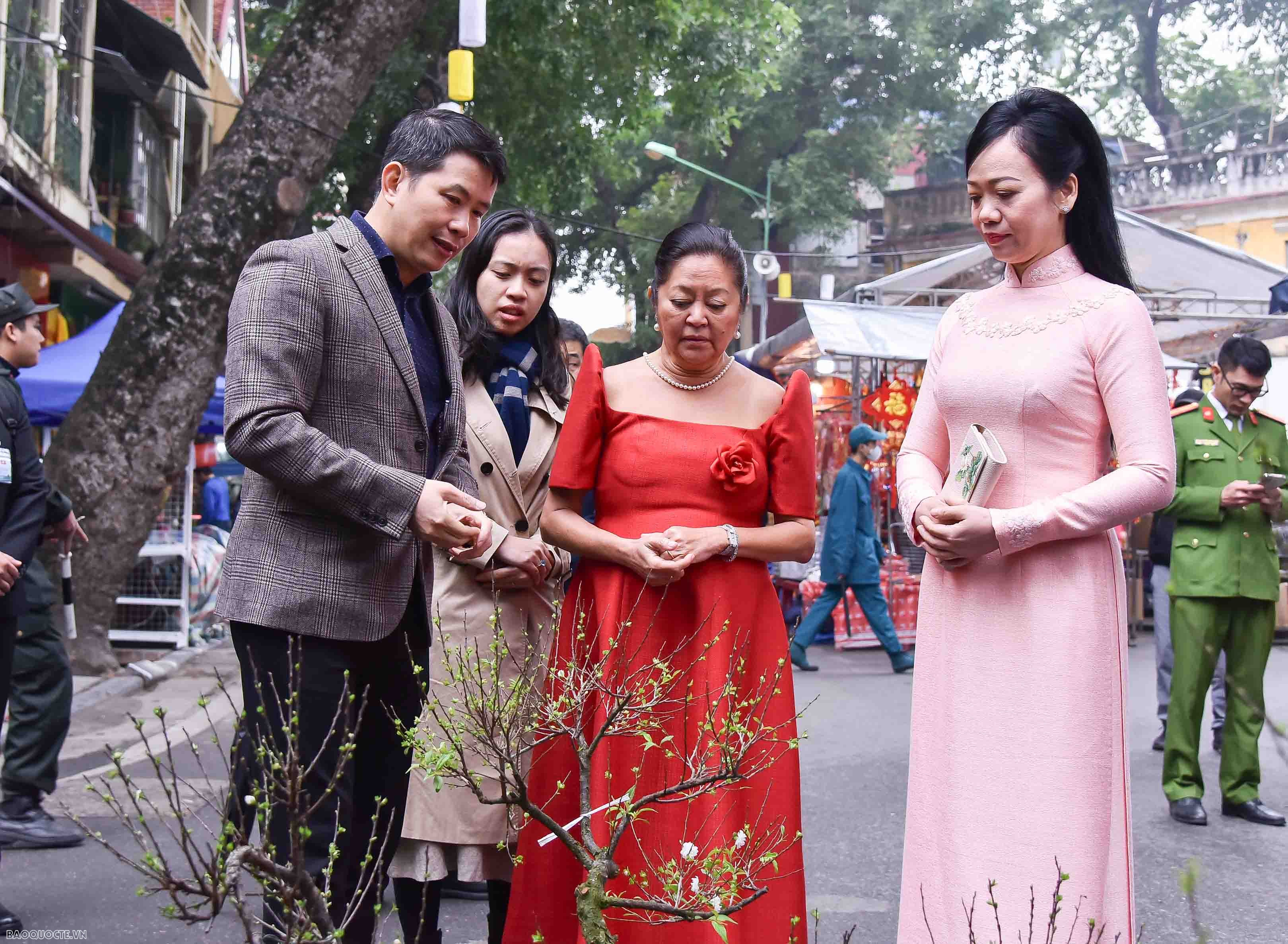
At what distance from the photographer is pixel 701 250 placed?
305 centimetres

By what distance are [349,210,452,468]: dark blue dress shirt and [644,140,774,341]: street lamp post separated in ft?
70.9

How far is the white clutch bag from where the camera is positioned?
2.54 m

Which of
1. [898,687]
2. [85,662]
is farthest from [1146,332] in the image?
[85,662]

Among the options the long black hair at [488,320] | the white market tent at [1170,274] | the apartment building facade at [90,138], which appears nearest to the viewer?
the long black hair at [488,320]

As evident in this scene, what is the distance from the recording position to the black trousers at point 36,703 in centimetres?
474

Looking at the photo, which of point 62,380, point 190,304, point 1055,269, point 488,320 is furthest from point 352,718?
point 62,380

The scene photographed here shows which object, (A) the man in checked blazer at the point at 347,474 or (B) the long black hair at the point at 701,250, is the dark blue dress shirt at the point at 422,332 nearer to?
(A) the man in checked blazer at the point at 347,474

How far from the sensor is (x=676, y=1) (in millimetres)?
16234

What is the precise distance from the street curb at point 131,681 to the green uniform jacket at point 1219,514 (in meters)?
6.22

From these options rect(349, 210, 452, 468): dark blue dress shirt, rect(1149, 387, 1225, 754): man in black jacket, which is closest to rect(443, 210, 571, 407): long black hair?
rect(349, 210, 452, 468): dark blue dress shirt

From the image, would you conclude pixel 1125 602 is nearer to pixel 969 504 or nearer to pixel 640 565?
pixel 969 504

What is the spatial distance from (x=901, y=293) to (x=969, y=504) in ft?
33.4

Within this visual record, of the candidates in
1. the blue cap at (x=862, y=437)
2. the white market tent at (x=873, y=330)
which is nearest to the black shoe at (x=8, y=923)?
the white market tent at (x=873, y=330)

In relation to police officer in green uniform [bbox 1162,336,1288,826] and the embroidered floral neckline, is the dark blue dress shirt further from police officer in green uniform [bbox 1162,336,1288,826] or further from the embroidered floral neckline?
police officer in green uniform [bbox 1162,336,1288,826]
